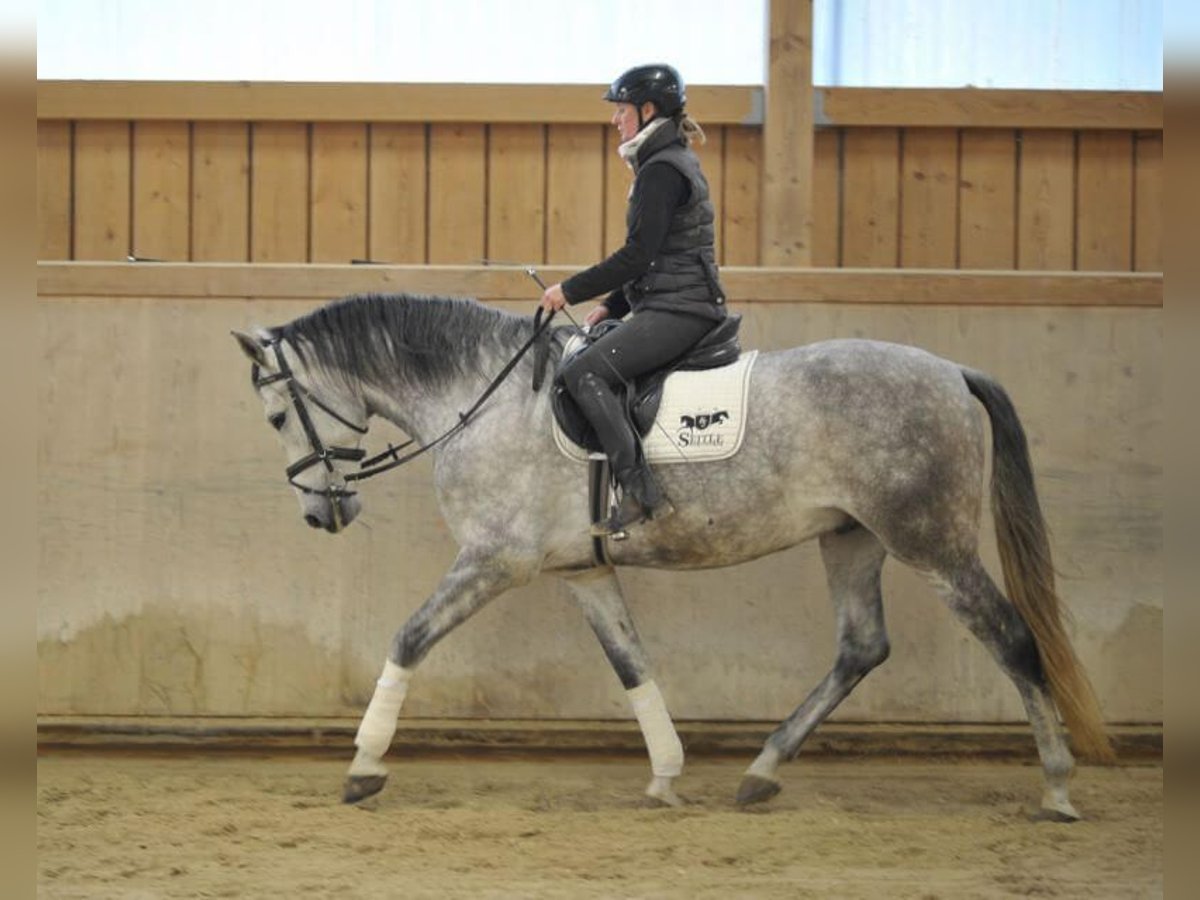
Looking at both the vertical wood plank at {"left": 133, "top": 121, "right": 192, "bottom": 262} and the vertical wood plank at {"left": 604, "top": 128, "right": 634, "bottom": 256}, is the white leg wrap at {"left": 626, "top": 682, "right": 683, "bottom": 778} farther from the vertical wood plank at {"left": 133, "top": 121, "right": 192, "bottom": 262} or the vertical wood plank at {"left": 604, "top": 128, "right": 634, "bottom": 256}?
the vertical wood plank at {"left": 133, "top": 121, "right": 192, "bottom": 262}

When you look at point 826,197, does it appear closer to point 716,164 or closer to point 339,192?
point 716,164

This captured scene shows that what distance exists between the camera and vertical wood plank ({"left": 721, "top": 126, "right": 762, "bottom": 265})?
23.8ft

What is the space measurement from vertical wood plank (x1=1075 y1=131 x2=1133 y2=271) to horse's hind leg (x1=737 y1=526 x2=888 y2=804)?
222 centimetres

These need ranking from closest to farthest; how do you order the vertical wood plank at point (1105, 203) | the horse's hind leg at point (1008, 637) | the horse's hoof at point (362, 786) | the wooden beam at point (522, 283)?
the horse's hind leg at point (1008, 637), the horse's hoof at point (362, 786), the wooden beam at point (522, 283), the vertical wood plank at point (1105, 203)

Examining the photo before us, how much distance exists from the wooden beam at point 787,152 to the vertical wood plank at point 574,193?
0.82m

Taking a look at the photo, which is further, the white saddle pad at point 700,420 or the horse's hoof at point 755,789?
the horse's hoof at point 755,789

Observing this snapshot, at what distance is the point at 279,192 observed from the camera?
736 cm

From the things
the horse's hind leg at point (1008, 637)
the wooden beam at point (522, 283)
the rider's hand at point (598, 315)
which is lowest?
the horse's hind leg at point (1008, 637)

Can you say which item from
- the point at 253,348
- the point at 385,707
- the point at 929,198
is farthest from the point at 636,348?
the point at 929,198

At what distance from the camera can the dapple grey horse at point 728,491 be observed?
553cm

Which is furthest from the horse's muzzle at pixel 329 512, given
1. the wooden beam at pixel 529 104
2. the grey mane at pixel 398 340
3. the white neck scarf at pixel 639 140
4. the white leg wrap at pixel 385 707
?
the wooden beam at pixel 529 104

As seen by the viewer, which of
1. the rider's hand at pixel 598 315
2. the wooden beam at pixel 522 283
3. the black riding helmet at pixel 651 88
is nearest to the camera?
the black riding helmet at pixel 651 88

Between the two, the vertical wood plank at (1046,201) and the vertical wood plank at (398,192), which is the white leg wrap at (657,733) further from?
the vertical wood plank at (1046,201)

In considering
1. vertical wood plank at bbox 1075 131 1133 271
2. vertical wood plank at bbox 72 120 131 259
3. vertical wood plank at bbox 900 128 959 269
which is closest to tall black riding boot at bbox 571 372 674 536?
vertical wood plank at bbox 900 128 959 269
